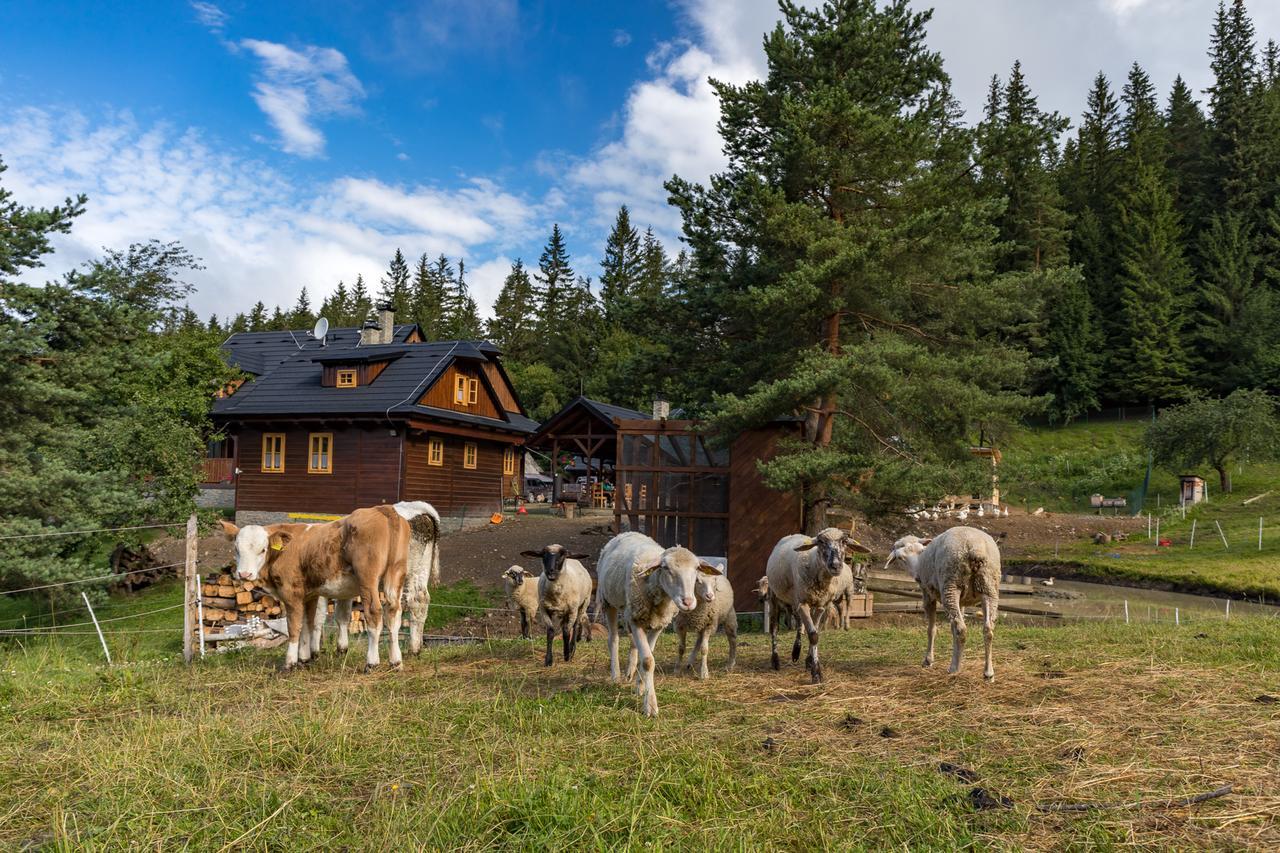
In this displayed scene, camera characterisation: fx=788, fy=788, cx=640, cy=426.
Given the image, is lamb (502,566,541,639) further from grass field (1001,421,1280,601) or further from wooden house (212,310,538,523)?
wooden house (212,310,538,523)

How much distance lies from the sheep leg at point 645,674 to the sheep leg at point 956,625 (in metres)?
3.30

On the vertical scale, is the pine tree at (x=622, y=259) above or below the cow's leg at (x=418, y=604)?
above

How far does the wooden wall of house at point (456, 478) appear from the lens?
101 feet

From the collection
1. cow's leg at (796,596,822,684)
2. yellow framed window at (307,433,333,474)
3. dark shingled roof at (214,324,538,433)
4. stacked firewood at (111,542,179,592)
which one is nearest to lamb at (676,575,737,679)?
cow's leg at (796,596,822,684)

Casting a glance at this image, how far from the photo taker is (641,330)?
817 inches

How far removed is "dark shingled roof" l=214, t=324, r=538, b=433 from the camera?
30.2 m

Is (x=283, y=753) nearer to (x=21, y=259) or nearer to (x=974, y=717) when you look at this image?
(x=974, y=717)

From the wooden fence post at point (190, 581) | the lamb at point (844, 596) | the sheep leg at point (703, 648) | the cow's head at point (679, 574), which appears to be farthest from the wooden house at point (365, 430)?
the cow's head at point (679, 574)

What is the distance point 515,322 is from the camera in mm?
82250

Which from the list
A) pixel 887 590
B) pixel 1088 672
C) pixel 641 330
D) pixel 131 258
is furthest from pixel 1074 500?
pixel 131 258

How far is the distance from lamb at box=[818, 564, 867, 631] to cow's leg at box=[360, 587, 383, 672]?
5172 mm

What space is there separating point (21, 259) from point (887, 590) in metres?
21.0

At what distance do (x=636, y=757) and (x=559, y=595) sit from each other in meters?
4.44

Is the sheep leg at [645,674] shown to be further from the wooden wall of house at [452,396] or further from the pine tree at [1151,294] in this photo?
the pine tree at [1151,294]
